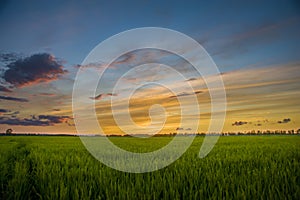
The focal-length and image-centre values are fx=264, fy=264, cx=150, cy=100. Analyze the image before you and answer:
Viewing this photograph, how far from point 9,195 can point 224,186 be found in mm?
2488

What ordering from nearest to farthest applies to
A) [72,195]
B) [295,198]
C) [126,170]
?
[295,198], [72,195], [126,170]

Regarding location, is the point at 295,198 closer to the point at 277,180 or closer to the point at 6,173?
the point at 277,180

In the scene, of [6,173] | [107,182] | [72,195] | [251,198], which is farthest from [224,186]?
[6,173]

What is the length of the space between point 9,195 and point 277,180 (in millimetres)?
3302

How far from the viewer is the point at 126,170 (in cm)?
438

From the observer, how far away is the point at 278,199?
2605 millimetres

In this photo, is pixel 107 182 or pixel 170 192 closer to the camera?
pixel 170 192

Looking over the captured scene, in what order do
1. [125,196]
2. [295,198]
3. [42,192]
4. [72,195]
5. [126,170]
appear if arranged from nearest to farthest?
[295,198], [125,196], [72,195], [42,192], [126,170]

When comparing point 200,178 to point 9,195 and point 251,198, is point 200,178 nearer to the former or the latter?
point 251,198

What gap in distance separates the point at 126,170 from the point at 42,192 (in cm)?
147

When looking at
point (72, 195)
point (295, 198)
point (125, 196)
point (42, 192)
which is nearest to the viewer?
point (295, 198)

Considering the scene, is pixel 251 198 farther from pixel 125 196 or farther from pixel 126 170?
pixel 126 170

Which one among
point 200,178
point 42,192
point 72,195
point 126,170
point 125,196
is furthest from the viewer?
point 126,170

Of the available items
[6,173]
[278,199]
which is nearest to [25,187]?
[6,173]
